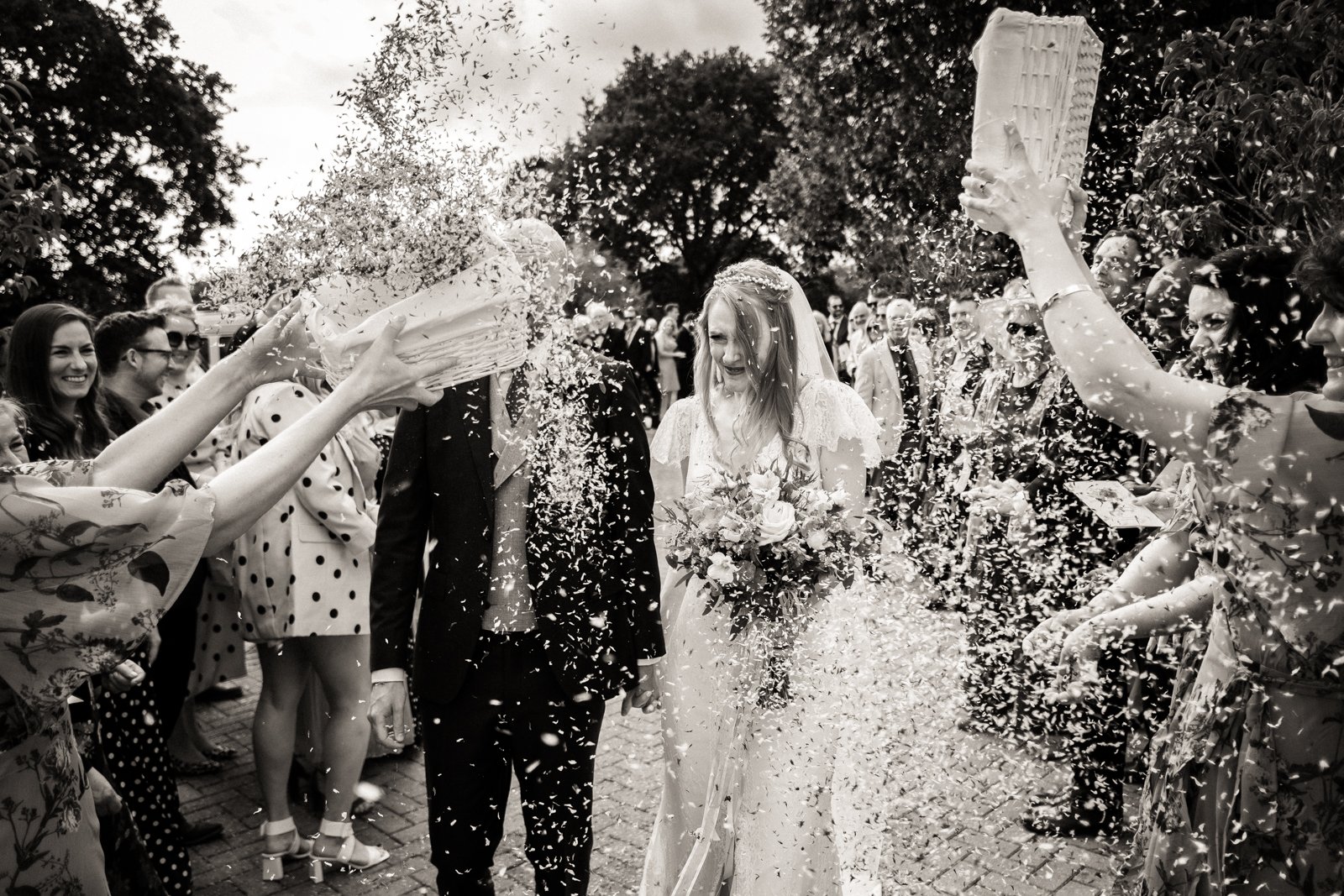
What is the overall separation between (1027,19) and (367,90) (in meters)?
1.63

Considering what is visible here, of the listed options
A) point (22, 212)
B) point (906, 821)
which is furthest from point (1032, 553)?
point (22, 212)

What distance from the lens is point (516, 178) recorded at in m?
2.53

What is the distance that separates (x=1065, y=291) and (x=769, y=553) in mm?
1533

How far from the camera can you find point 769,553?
3170 millimetres

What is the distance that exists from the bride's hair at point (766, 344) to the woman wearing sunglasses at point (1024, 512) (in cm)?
177

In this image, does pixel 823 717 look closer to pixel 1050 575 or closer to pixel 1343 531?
pixel 1343 531

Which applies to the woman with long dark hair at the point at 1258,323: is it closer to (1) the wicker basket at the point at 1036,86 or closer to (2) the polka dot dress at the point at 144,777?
(1) the wicker basket at the point at 1036,86

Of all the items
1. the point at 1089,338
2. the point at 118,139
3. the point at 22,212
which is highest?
the point at 118,139

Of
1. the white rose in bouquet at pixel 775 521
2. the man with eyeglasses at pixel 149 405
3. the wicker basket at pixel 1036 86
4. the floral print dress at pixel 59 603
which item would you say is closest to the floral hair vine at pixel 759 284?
the white rose in bouquet at pixel 775 521

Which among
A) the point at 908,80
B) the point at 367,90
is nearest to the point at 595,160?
the point at 367,90

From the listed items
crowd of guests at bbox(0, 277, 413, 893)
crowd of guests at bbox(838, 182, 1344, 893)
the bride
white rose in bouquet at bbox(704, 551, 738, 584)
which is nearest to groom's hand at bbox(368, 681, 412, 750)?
crowd of guests at bbox(0, 277, 413, 893)

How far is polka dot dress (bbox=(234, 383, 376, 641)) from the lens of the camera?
4.14 metres

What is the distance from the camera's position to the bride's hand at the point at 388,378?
1.97 meters

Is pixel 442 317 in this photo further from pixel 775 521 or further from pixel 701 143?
pixel 701 143
